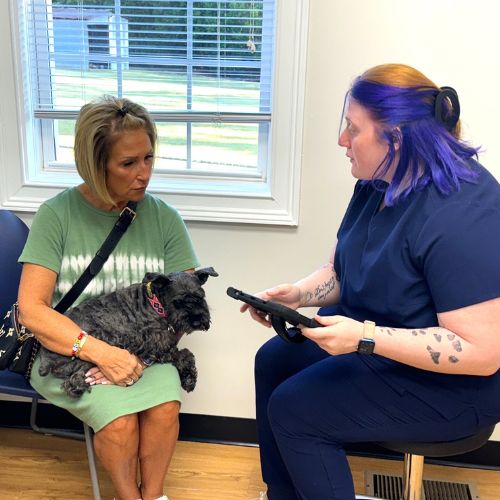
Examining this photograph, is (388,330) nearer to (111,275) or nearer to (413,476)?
(413,476)

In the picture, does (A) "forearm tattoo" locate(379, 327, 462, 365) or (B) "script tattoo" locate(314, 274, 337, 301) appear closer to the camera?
(A) "forearm tattoo" locate(379, 327, 462, 365)

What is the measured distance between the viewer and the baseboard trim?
2.00m

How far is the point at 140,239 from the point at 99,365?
377 millimetres

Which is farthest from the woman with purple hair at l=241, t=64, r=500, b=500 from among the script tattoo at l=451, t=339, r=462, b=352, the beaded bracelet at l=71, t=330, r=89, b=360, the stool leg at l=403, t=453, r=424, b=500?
the beaded bracelet at l=71, t=330, r=89, b=360

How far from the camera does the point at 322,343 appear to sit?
1.19 m

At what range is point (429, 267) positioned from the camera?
45.3 inches

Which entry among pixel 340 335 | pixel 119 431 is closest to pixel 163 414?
pixel 119 431

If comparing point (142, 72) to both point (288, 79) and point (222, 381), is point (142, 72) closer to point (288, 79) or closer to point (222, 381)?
point (288, 79)

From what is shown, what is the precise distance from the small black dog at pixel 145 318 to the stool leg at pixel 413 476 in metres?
0.62

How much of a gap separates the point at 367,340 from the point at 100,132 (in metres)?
0.87

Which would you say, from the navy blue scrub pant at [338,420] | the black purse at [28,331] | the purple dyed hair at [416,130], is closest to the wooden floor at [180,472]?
the black purse at [28,331]

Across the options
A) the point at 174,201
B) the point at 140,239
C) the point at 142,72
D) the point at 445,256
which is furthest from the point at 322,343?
the point at 142,72

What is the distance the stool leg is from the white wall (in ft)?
2.15

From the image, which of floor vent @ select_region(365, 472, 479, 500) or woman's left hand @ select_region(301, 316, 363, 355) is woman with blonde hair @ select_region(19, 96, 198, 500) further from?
floor vent @ select_region(365, 472, 479, 500)
